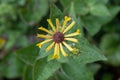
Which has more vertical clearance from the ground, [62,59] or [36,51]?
[36,51]

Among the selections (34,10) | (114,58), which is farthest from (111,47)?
(34,10)

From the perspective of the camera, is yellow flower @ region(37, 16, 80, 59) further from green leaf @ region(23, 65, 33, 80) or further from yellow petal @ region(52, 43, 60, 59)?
green leaf @ region(23, 65, 33, 80)

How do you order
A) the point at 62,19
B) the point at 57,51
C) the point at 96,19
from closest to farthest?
the point at 57,51, the point at 62,19, the point at 96,19

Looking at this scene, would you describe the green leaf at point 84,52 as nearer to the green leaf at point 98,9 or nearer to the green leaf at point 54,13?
the green leaf at point 54,13

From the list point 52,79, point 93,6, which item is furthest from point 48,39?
point 93,6

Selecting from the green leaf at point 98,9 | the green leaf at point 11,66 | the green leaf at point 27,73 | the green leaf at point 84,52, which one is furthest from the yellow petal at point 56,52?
the green leaf at point 11,66

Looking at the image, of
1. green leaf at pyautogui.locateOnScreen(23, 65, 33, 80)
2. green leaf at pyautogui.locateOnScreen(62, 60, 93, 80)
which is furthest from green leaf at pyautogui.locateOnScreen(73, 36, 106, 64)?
green leaf at pyautogui.locateOnScreen(23, 65, 33, 80)

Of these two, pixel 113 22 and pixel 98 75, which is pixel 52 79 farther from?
pixel 113 22
